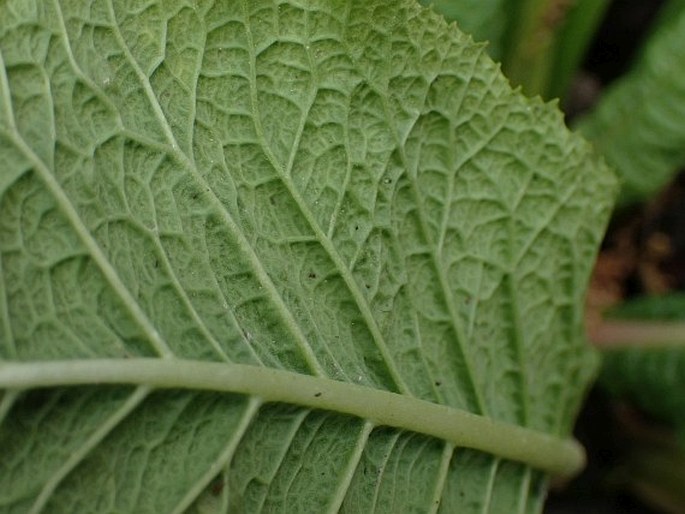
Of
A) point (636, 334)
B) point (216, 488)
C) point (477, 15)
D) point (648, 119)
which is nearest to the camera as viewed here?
point (216, 488)

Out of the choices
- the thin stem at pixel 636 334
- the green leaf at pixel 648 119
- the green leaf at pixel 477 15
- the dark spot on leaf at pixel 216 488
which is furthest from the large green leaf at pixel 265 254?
the thin stem at pixel 636 334

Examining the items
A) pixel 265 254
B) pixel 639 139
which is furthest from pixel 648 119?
pixel 265 254

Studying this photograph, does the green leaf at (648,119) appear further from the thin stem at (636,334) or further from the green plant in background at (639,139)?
the thin stem at (636,334)

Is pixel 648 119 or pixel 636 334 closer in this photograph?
pixel 648 119

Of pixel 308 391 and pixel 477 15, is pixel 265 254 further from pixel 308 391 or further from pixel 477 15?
pixel 477 15

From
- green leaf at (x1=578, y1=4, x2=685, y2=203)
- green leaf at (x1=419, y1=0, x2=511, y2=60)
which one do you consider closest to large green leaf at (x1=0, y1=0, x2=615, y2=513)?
green leaf at (x1=419, y1=0, x2=511, y2=60)

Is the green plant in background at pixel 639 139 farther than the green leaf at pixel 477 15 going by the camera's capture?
Yes

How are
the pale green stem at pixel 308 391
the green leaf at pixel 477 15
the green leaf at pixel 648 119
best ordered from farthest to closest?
the green leaf at pixel 648 119 → the green leaf at pixel 477 15 → the pale green stem at pixel 308 391
